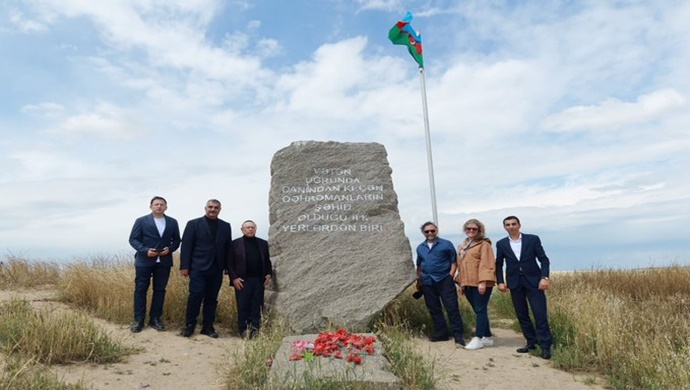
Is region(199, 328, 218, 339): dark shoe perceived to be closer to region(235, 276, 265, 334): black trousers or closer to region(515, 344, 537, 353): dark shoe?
region(235, 276, 265, 334): black trousers

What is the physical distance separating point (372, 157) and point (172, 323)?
3.70m

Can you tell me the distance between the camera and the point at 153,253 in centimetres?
695

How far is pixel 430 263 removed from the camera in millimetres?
7027

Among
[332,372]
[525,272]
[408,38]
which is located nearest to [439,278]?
[525,272]

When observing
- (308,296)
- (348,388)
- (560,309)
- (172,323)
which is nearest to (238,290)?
(308,296)

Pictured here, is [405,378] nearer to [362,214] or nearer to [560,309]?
[362,214]

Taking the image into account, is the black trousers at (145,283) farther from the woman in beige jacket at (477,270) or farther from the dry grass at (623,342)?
the dry grass at (623,342)

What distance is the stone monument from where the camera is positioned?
23.2 ft

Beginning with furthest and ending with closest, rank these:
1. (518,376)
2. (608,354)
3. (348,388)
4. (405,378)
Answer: (608,354), (518,376), (405,378), (348,388)

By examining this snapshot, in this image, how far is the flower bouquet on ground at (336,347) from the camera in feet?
16.9

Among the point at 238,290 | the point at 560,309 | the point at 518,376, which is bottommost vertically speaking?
the point at 518,376

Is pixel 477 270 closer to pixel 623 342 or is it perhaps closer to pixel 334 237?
pixel 623 342

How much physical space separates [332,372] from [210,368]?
5.80 feet

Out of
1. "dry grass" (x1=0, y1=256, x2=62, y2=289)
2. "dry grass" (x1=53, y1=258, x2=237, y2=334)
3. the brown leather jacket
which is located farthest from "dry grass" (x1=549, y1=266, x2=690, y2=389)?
"dry grass" (x1=0, y1=256, x2=62, y2=289)
